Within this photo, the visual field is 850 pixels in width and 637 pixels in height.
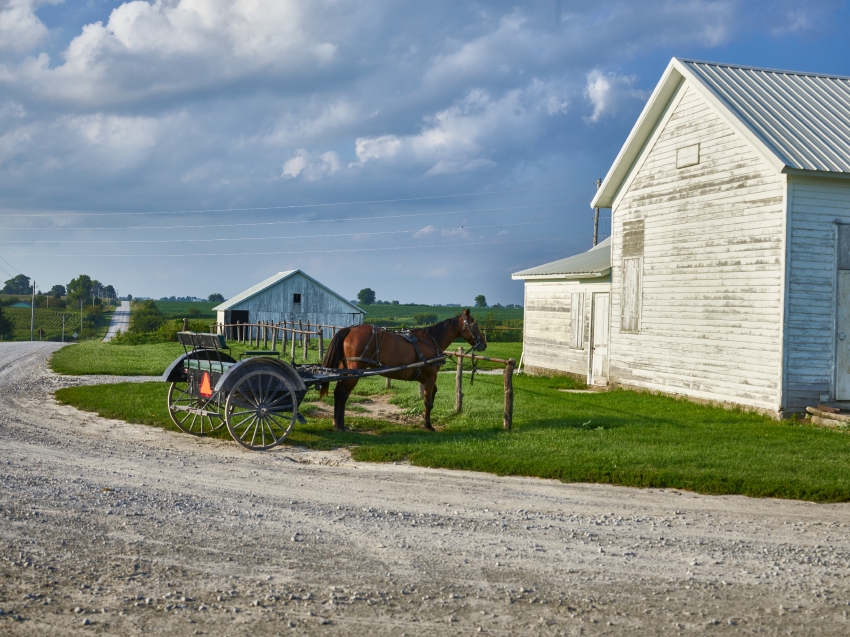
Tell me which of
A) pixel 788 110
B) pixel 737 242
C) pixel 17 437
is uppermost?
pixel 788 110

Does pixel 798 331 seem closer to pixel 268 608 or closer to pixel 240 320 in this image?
pixel 268 608

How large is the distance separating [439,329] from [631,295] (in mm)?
6911

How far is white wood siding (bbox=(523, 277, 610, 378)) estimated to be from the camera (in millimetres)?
21203

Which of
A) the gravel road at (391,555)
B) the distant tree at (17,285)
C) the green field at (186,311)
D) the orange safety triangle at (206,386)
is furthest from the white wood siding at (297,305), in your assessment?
the distant tree at (17,285)

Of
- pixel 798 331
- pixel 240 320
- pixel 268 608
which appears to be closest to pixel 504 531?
pixel 268 608

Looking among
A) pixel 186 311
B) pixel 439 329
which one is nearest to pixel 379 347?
pixel 439 329

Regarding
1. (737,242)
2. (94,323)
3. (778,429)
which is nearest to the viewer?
(778,429)

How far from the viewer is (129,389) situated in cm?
1814

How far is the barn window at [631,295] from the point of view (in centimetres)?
1820

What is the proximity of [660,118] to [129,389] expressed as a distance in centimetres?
1386

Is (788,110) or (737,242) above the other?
(788,110)

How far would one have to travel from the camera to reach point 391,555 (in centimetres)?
588

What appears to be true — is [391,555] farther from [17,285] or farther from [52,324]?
[17,285]

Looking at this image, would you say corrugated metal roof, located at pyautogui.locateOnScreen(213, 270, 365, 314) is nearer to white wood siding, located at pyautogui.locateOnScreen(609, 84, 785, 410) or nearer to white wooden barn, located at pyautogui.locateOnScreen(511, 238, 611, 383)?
white wooden barn, located at pyautogui.locateOnScreen(511, 238, 611, 383)
